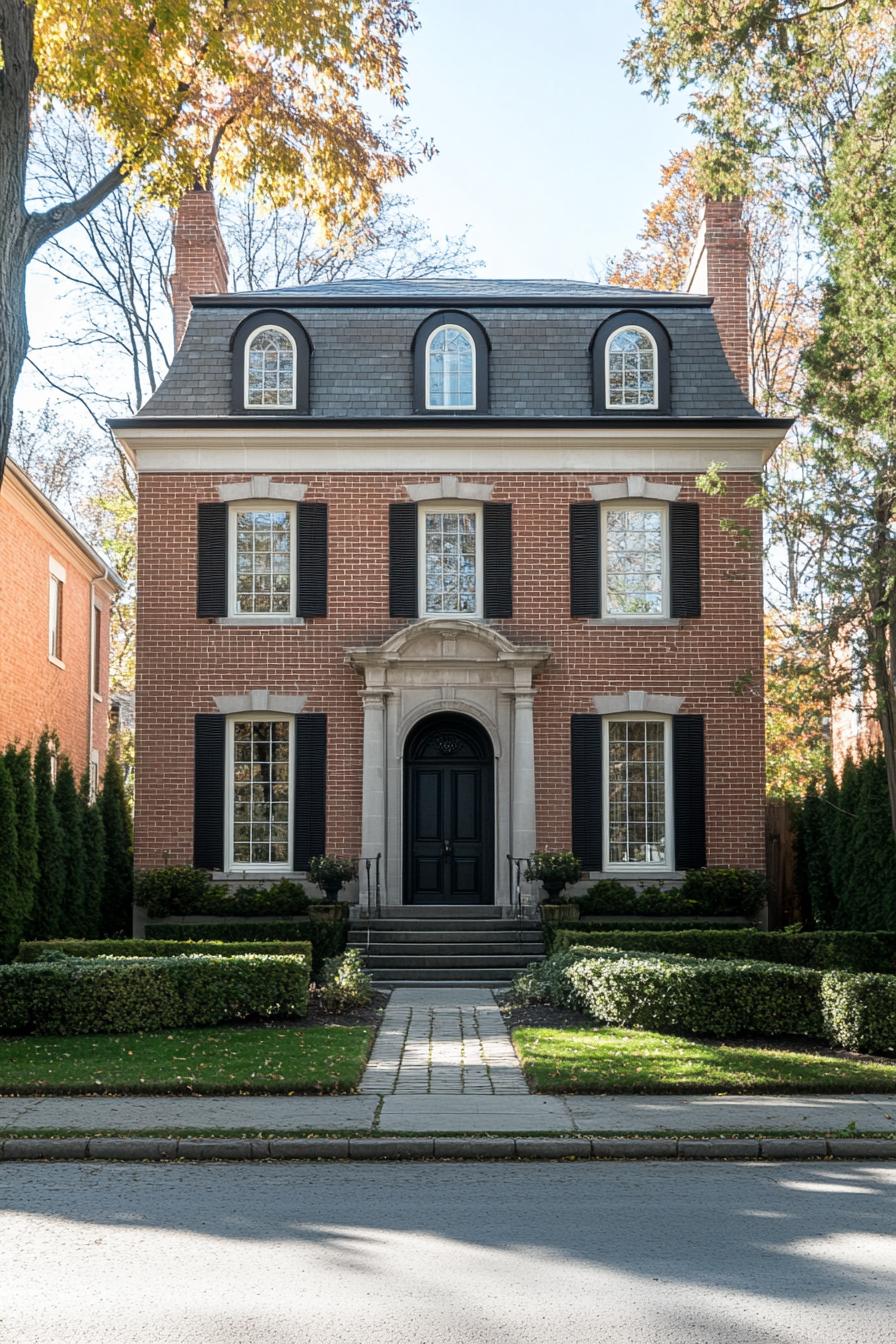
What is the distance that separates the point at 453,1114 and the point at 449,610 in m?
12.5

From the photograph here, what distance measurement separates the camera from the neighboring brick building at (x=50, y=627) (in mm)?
22391

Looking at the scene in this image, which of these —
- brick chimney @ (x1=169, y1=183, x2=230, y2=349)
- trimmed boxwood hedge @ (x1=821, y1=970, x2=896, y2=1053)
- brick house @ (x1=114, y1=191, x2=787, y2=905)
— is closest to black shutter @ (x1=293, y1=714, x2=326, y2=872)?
brick house @ (x1=114, y1=191, x2=787, y2=905)

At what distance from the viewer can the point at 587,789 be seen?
2156 centimetres

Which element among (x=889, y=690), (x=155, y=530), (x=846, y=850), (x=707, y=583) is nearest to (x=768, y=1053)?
(x=889, y=690)

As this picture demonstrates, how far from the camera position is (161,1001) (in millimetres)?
13695

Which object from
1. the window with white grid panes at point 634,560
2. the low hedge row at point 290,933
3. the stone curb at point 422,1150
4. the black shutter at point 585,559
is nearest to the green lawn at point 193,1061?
the stone curb at point 422,1150

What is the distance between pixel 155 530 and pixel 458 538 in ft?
15.1

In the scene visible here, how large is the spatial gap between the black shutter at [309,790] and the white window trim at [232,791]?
0.08 meters

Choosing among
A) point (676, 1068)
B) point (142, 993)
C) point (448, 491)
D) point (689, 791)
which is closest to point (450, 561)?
point (448, 491)

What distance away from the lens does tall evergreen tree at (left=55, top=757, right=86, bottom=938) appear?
21219mm

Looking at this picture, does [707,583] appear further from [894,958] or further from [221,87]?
[221,87]

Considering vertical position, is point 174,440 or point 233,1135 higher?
point 174,440

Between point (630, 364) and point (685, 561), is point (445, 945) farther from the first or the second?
point (630, 364)

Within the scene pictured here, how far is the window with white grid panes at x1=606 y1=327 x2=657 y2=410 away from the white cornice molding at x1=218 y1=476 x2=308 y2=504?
500 centimetres
